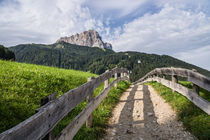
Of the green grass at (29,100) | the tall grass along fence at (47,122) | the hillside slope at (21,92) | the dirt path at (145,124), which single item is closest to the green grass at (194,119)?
the dirt path at (145,124)

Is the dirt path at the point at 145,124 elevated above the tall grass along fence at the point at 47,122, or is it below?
below

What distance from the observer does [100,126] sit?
5.03 meters

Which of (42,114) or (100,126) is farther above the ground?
(42,114)

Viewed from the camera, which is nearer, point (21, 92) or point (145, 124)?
point (145, 124)

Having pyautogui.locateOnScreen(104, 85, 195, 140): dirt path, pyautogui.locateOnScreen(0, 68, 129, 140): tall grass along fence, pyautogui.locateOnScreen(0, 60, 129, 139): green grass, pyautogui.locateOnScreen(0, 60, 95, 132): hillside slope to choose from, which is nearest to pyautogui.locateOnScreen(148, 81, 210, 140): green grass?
pyautogui.locateOnScreen(104, 85, 195, 140): dirt path

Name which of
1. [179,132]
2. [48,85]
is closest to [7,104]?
[48,85]

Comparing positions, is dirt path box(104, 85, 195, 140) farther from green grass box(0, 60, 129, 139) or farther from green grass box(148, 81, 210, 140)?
green grass box(0, 60, 129, 139)

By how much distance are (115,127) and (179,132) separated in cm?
212

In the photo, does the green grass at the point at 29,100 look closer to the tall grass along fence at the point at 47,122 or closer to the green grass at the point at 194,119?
the tall grass along fence at the point at 47,122

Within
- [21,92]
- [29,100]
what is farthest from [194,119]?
[21,92]

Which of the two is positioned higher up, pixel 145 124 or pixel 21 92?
pixel 21 92

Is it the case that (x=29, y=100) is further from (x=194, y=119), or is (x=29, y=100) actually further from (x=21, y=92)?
(x=194, y=119)

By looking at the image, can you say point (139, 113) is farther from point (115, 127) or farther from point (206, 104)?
point (206, 104)

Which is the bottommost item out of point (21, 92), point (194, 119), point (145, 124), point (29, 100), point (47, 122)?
point (145, 124)
